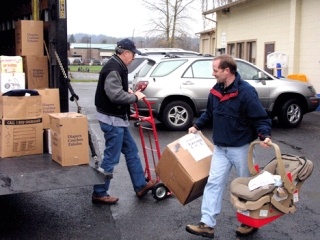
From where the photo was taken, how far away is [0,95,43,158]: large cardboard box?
17.2 ft

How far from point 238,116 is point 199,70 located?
7413 mm

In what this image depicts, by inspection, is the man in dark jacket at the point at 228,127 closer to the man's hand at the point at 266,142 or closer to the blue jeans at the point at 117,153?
the man's hand at the point at 266,142

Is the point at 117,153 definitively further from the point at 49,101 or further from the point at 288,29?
the point at 288,29

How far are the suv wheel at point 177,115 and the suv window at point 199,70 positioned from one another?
2.30 ft

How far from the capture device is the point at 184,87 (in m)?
12.2

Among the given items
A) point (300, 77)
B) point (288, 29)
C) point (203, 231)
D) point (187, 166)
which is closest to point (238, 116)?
point (187, 166)

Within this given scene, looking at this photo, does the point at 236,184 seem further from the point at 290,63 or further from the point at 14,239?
the point at 290,63

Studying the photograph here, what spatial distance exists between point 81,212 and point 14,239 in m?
1.03

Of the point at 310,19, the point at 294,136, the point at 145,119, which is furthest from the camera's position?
the point at 310,19

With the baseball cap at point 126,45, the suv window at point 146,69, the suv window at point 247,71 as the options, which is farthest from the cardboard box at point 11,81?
the suv window at point 247,71

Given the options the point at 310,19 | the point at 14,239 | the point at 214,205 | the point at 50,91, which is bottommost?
the point at 14,239

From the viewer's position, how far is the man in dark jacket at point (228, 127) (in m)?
5.04

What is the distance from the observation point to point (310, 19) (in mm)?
17422

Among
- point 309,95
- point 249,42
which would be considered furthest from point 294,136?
point 249,42
